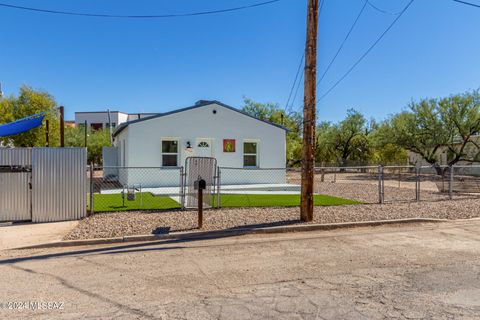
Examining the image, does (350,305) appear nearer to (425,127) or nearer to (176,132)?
(176,132)

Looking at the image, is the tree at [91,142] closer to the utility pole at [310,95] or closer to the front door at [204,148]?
the front door at [204,148]

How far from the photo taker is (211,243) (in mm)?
6777

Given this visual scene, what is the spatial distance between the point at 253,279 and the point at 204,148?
40.5 feet

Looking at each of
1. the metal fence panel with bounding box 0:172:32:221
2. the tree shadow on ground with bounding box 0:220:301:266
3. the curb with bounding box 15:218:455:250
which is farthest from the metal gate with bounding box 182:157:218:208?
the metal fence panel with bounding box 0:172:32:221

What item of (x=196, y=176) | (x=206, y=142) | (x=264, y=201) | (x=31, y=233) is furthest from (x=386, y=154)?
(x=31, y=233)

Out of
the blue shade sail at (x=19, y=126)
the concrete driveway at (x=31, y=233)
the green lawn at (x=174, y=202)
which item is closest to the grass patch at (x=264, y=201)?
the green lawn at (x=174, y=202)

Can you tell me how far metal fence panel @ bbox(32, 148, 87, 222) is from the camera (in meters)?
8.18

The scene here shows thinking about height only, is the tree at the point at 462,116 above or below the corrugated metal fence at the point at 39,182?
above

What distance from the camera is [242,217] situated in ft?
29.6

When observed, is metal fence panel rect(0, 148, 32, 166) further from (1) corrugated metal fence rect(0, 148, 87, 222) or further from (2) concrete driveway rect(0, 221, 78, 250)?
(2) concrete driveway rect(0, 221, 78, 250)

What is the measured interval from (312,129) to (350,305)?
5097mm

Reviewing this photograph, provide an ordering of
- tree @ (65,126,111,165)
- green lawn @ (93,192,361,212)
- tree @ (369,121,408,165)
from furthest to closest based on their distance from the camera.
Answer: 1. tree @ (369,121,408,165)
2. tree @ (65,126,111,165)
3. green lawn @ (93,192,361,212)

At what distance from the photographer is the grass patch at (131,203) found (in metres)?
10.1

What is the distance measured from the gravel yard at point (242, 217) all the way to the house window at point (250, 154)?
724cm
